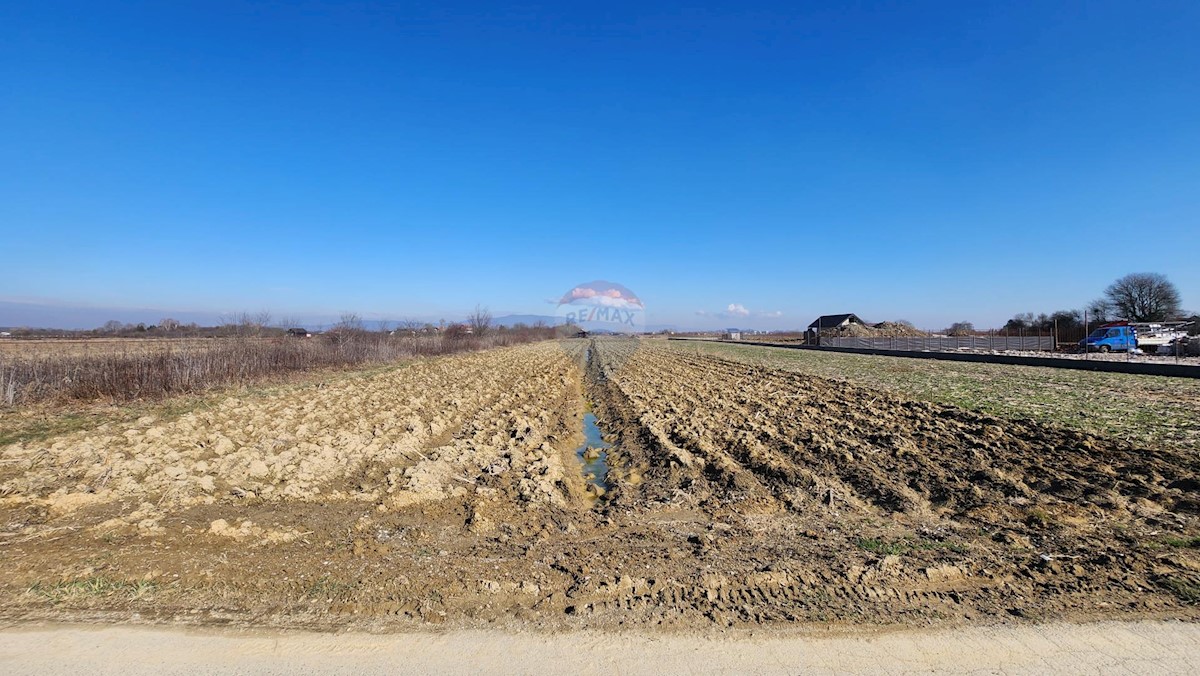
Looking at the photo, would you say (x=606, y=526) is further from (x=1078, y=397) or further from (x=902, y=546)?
(x=1078, y=397)

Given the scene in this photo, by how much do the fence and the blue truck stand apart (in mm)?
2253

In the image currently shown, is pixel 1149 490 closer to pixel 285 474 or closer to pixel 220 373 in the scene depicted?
pixel 285 474

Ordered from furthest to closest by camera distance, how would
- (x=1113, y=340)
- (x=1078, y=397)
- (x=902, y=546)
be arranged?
1. (x=1113, y=340)
2. (x=1078, y=397)
3. (x=902, y=546)

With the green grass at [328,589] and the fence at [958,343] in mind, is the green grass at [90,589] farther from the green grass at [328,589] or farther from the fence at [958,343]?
the fence at [958,343]

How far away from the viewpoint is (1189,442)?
26.7 feet

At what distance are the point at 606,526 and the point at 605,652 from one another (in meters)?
2.56

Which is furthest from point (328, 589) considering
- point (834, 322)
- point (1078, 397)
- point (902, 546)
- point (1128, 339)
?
point (834, 322)

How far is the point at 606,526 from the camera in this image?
234 inches

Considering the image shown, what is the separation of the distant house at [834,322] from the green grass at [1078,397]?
170ft

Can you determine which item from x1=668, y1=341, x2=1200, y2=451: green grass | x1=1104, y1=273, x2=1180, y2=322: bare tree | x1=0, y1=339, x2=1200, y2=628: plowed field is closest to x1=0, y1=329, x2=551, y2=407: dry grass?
x1=0, y1=339, x2=1200, y2=628: plowed field

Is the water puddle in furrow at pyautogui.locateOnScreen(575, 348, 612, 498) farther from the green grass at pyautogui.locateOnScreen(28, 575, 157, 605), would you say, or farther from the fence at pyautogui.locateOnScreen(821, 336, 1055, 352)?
the fence at pyautogui.locateOnScreen(821, 336, 1055, 352)

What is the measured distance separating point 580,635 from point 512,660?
486mm

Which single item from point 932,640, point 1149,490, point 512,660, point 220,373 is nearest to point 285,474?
point 512,660

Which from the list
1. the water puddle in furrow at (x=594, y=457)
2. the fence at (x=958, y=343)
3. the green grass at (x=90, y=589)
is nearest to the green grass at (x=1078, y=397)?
the water puddle in furrow at (x=594, y=457)
